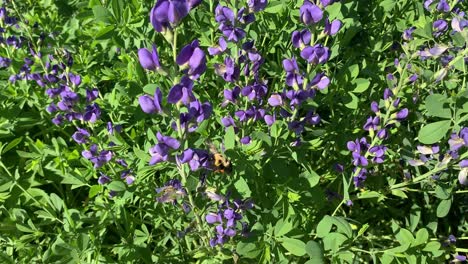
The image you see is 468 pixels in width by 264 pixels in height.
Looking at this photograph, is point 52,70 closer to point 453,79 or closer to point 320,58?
point 320,58

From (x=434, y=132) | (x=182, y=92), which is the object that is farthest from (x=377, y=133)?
(x=182, y=92)

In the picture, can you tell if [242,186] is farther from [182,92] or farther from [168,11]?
[168,11]

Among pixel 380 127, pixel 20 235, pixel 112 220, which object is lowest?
pixel 20 235

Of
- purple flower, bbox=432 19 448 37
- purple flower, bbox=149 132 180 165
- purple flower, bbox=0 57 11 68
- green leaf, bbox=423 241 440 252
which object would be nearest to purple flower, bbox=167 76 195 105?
purple flower, bbox=149 132 180 165

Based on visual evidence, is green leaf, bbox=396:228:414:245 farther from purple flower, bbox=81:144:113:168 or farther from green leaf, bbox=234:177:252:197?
purple flower, bbox=81:144:113:168

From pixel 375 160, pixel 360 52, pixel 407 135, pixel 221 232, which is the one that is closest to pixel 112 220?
pixel 221 232

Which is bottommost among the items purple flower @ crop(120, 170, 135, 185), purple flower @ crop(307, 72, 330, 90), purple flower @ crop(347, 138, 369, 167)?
purple flower @ crop(120, 170, 135, 185)
